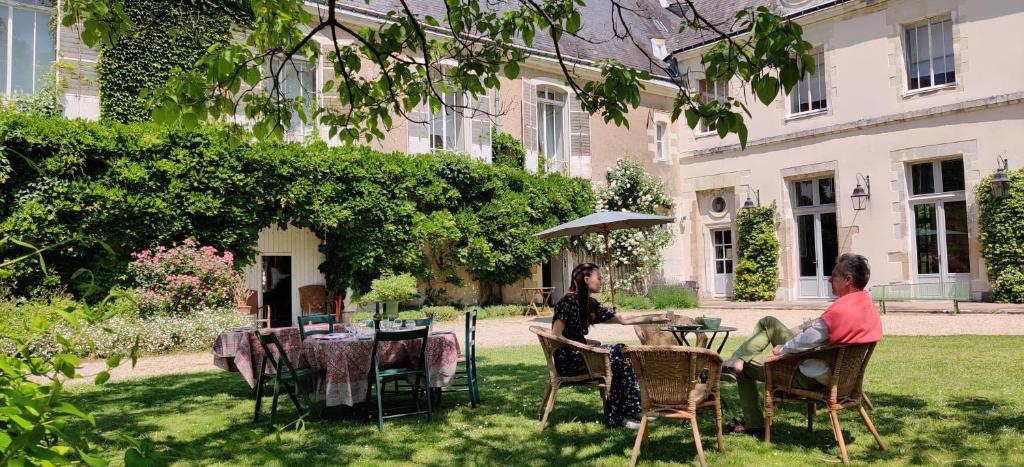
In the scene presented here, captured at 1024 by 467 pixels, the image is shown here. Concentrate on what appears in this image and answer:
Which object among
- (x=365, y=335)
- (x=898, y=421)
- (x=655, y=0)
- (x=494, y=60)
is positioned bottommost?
(x=898, y=421)

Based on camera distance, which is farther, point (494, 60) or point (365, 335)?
point (365, 335)

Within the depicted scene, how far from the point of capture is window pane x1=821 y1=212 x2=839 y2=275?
51.5ft

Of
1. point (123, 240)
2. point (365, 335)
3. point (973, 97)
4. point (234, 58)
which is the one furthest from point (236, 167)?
point (973, 97)

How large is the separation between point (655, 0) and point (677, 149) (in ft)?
18.1

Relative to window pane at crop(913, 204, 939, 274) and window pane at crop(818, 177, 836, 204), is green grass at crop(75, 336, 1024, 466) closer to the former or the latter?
window pane at crop(913, 204, 939, 274)

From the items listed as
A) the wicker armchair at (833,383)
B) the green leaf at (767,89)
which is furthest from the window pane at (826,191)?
the green leaf at (767,89)

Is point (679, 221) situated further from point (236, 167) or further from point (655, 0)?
point (236, 167)

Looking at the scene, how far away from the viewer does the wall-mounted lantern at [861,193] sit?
14812 millimetres

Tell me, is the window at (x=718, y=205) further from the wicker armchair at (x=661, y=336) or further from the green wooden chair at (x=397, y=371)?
the green wooden chair at (x=397, y=371)

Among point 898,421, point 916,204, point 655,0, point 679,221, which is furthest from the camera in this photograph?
point 655,0

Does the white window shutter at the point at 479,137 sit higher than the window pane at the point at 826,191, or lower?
higher

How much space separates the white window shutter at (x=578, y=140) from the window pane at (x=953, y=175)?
7.64m

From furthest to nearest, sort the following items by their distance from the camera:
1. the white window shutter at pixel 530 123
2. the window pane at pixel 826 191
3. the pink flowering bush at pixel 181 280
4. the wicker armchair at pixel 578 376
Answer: the white window shutter at pixel 530 123 < the window pane at pixel 826 191 < the pink flowering bush at pixel 181 280 < the wicker armchair at pixel 578 376

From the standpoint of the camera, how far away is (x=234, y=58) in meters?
3.55
